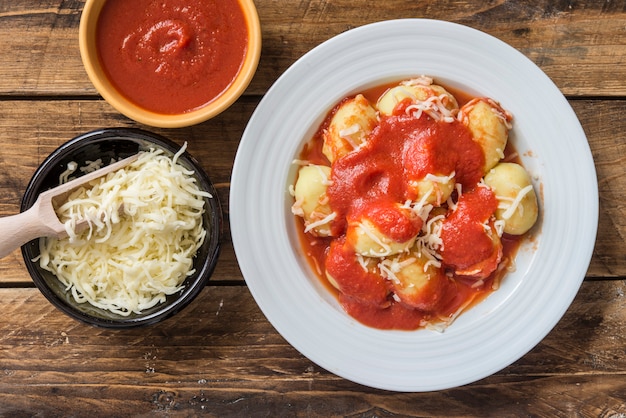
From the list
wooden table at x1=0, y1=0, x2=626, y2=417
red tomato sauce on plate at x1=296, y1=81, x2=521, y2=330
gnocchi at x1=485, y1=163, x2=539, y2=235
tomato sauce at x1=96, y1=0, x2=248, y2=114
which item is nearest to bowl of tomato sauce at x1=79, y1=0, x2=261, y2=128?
tomato sauce at x1=96, y1=0, x2=248, y2=114

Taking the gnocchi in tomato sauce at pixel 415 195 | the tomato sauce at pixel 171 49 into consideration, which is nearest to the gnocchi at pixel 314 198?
the gnocchi in tomato sauce at pixel 415 195

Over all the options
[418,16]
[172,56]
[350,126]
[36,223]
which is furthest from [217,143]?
[418,16]

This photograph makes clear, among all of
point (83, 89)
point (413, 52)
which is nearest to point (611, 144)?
point (413, 52)

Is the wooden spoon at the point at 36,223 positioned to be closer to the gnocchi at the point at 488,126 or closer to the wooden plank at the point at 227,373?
the wooden plank at the point at 227,373

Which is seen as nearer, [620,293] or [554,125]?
[554,125]

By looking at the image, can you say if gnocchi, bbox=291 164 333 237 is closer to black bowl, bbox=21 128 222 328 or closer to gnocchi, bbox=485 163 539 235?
black bowl, bbox=21 128 222 328

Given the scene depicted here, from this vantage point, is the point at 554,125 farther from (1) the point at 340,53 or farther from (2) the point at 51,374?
(2) the point at 51,374
